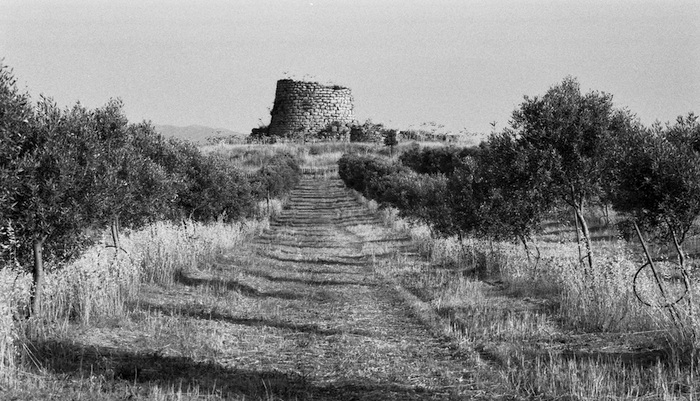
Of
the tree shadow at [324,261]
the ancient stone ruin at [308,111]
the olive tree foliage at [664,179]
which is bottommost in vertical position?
the tree shadow at [324,261]

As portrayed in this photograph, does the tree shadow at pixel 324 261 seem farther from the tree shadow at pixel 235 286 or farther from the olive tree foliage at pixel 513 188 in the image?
the tree shadow at pixel 235 286

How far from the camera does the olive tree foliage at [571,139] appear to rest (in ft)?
48.3

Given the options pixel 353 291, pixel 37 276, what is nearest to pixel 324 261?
pixel 353 291

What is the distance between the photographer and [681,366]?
28.1ft

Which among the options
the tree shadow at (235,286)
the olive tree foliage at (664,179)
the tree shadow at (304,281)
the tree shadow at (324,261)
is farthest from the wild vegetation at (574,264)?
the tree shadow at (235,286)

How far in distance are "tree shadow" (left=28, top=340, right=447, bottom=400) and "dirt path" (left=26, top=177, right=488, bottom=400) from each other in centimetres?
1

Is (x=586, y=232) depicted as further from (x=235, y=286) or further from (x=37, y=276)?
(x=37, y=276)

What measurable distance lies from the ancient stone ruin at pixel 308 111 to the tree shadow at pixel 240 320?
267ft

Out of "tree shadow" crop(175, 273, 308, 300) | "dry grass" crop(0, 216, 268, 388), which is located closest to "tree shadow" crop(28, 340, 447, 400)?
"dry grass" crop(0, 216, 268, 388)

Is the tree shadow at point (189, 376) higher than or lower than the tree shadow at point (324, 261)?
higher

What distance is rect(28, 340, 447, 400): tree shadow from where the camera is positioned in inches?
319

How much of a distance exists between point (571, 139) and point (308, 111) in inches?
3244

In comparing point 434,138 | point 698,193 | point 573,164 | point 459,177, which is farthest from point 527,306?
point 434,138

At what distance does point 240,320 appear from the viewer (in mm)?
12953
